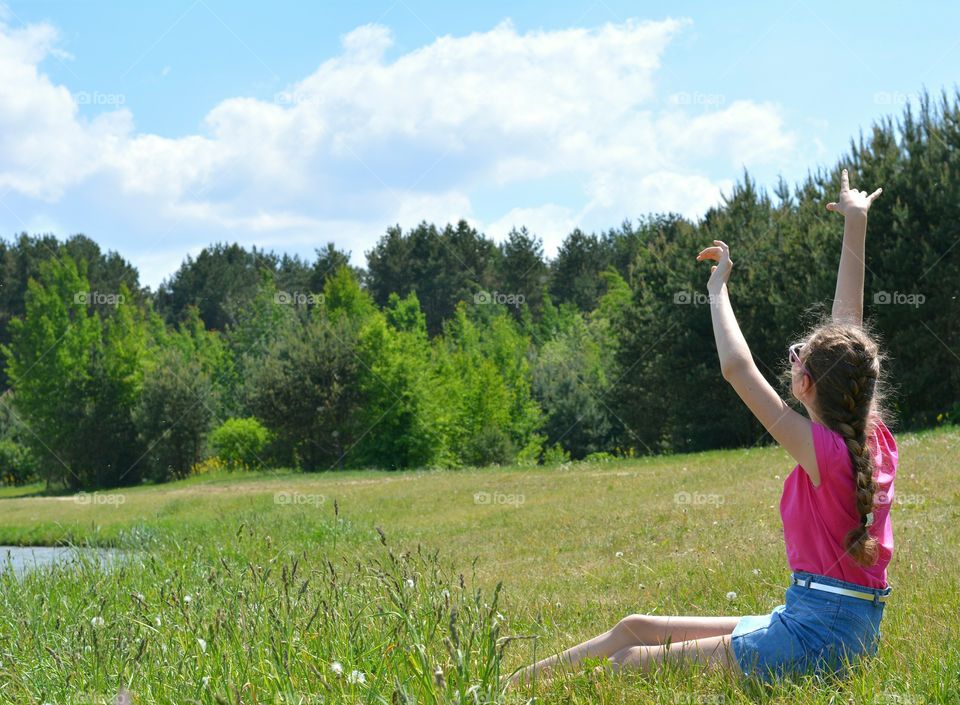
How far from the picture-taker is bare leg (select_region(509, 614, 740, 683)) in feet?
11.7

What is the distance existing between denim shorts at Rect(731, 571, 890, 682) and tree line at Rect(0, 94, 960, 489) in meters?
8.30

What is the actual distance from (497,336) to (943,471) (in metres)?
39.9

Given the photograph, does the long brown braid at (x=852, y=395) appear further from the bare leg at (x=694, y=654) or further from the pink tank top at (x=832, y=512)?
the bare leg at (x=694, y=654)

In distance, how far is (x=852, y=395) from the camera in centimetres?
329

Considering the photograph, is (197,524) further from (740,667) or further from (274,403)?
(274,403)

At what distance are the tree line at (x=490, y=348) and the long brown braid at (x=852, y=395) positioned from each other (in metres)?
8.33

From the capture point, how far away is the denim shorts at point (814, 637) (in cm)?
334

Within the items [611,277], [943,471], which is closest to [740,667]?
[943,471]
